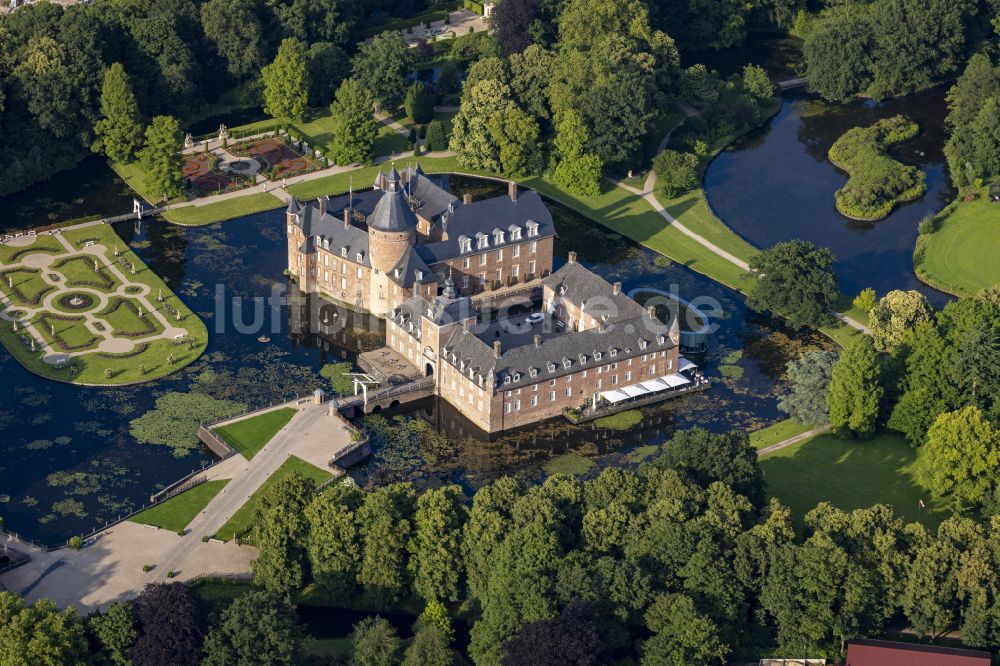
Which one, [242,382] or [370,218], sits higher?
[370,218]

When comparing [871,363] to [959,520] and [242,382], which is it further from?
[242,382]

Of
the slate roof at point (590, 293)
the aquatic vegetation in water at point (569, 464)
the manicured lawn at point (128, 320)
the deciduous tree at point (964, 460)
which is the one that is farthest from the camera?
the manicured lawn at point (128, 320)

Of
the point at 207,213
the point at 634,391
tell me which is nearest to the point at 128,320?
the point at 207,213

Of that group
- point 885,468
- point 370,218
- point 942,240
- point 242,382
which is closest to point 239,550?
point 242,382

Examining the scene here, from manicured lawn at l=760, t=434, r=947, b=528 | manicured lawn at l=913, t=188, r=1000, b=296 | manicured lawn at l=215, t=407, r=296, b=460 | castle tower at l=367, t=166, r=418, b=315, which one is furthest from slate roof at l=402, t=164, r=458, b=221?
manicured lawn at l=913, t=188, r=1000, b=296

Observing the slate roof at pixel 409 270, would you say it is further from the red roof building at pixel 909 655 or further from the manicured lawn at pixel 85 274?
the red roof building at pixel 909 655

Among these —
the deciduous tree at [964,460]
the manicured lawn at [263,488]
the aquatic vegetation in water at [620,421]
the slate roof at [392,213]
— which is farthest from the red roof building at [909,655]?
the slate roof at [392,213]

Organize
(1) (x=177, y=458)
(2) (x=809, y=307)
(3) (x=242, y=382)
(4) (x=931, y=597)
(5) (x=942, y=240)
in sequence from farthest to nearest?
1. (5) (x=942, y=240)
2. (2) (x=809, y=307)
3. (3) (x=242, y=382)
4. (1) (x=177, y=458)
5. (4) (x=931, y=597)
